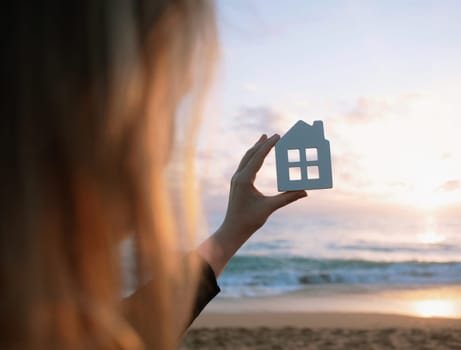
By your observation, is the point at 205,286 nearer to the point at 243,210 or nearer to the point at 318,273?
the point at 243,210

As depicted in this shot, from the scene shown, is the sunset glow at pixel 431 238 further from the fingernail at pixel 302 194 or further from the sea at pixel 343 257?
the fingernail at pixel 302 194

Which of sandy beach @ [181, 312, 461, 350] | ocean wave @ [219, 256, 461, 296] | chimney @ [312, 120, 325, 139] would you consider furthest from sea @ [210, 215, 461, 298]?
chimney @ [312, 120, 325, 139]

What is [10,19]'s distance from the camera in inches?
26.8

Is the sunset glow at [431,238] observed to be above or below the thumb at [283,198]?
below

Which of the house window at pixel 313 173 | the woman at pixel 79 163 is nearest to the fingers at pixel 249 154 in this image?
the house window at pixel 313 173

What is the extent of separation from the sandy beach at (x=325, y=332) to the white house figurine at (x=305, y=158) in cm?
437

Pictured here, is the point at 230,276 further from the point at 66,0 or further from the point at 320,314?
the point at 66,0

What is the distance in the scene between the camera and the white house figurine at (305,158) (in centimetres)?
192

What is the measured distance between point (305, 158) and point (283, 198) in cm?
35

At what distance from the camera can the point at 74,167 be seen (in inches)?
26.9

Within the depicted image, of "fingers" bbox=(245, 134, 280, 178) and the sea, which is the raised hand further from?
the sea

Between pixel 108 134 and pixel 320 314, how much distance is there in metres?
7.36

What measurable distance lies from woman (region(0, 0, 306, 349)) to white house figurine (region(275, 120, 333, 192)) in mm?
1190

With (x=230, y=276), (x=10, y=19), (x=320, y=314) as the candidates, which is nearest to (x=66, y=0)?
(x=10, y=19)
